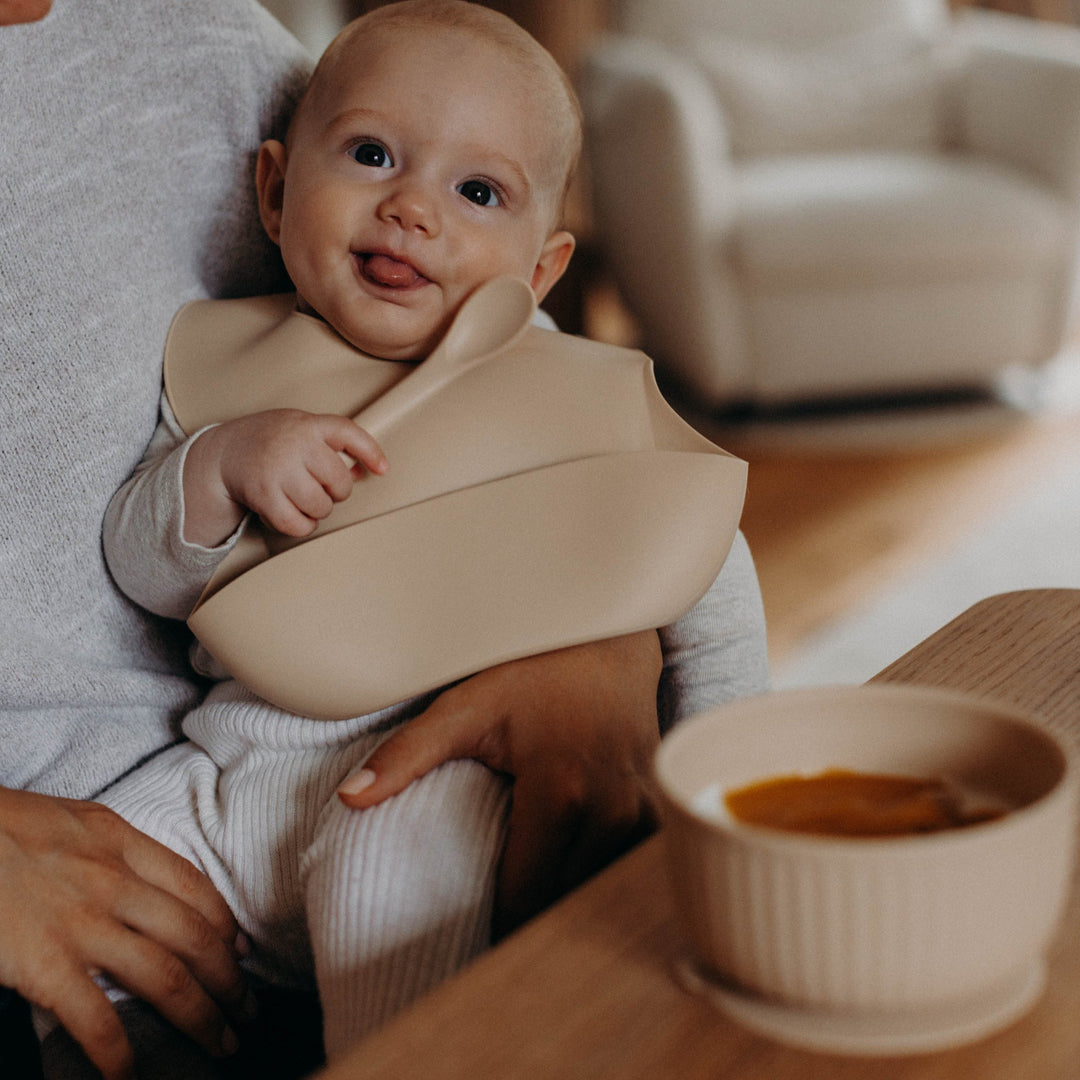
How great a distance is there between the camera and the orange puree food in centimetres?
39

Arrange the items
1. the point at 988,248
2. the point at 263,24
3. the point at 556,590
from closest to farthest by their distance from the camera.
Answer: the point at 556,590
the point at 263,24
the point at 988,248

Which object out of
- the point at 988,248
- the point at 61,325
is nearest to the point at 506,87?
the point at 61,325

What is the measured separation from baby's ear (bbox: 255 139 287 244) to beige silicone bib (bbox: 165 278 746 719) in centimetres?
23

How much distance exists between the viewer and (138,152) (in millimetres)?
820

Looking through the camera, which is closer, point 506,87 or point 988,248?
point 506,87

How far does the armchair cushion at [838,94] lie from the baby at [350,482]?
236 centimetres

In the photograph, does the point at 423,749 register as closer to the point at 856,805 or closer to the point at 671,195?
the point at 856,805

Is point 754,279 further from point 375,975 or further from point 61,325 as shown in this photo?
point 375,975

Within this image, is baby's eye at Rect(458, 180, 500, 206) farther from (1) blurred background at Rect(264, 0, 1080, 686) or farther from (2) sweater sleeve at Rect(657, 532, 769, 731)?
(1) blurred background at Rect(264, 0, 1080, 686)

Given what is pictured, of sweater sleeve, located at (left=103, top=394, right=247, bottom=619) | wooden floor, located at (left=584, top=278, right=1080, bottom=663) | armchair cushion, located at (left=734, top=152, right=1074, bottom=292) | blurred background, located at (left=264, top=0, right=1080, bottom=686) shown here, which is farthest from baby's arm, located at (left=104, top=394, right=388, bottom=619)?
armchair cushion, located at (left=734, top=152, right=1074, bottom=292)

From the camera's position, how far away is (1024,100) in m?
2.87

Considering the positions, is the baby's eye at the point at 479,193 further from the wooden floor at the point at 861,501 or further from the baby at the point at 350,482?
the wooden floor at the point at 861,501

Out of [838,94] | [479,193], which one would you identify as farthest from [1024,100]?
[479,193]

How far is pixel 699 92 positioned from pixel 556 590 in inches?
93.1
